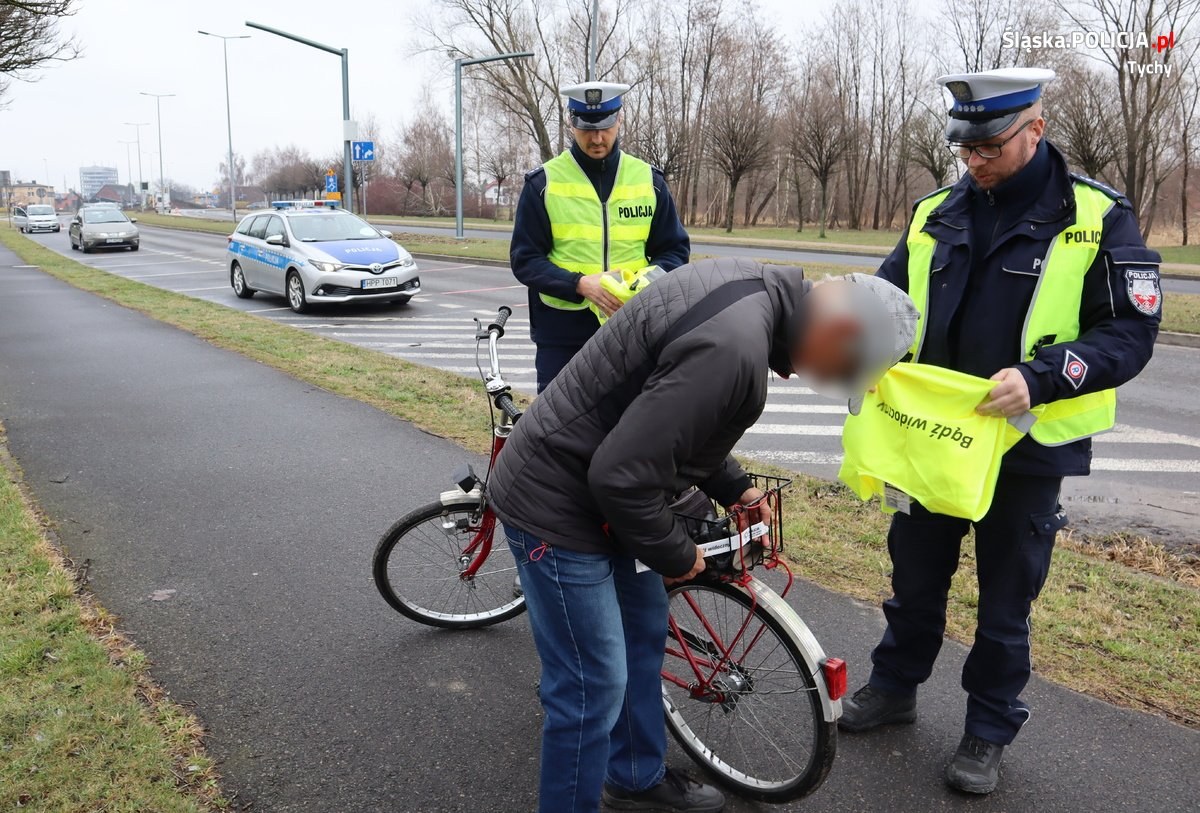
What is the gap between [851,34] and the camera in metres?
51.1

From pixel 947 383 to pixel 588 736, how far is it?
1410 mm

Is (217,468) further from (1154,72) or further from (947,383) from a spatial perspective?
(1154,72)

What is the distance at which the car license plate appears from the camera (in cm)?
1520

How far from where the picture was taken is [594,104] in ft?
Answer: 12.5

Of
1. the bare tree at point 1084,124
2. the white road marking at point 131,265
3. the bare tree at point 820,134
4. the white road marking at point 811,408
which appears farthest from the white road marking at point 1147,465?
the bare tree at point 820,134

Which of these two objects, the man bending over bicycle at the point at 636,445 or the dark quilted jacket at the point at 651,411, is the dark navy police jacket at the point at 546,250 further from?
the dark quilted jacket at the point at 651,411

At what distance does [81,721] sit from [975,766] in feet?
9.44

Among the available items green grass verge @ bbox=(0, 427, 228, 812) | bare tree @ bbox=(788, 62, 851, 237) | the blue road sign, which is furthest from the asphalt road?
bare tree @ bbox=(788, 62, 851, 237)

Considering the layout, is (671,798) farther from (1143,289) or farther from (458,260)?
(458,260)

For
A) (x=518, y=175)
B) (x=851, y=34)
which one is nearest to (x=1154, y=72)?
(x=851, y=34)

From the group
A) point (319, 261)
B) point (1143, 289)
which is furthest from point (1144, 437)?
point (319, 261)

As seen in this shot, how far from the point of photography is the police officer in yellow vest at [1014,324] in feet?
8.70

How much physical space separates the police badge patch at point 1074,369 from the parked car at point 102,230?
32.8 metres

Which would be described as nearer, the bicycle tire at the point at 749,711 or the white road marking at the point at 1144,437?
the bicycle tire at the point at 749,711
